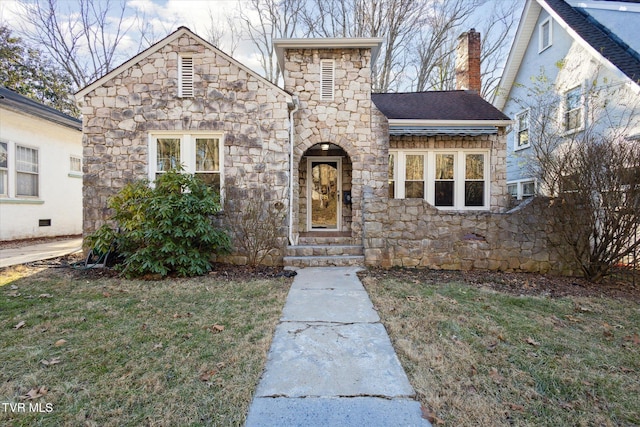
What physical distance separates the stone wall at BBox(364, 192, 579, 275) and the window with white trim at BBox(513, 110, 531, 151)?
6491mm

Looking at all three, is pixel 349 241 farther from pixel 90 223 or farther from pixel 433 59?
pixel 433 59

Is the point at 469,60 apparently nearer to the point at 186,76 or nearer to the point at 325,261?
the point at 325,261

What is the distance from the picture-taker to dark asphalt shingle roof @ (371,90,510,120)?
867 cm

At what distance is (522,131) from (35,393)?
1436cm


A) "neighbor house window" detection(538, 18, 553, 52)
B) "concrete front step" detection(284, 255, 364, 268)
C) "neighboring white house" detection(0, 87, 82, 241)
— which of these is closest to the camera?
"concrete front step" detection(284, 255, 364, 268)

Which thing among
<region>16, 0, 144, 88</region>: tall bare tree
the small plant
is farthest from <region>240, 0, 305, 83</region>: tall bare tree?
the small plant

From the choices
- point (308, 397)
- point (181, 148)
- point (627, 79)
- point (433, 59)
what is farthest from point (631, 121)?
point (433, 59)

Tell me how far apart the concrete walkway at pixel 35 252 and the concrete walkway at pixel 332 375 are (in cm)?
665

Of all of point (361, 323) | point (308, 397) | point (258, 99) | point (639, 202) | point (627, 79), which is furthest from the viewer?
point (627, 79)

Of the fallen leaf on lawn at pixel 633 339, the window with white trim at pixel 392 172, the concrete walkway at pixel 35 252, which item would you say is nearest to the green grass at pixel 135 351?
the concrete walkway at pixel 35 252

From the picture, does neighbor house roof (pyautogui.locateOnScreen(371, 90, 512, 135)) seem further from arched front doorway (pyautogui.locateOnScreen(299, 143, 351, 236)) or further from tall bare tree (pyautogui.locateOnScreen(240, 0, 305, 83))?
tall bare tree (pyautogui.locateOnScreen(240, 0, 305, 83))

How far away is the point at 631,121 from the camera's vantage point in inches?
302

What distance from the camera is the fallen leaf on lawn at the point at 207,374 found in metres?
2.49

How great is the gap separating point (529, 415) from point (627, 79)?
9558 millimetres
